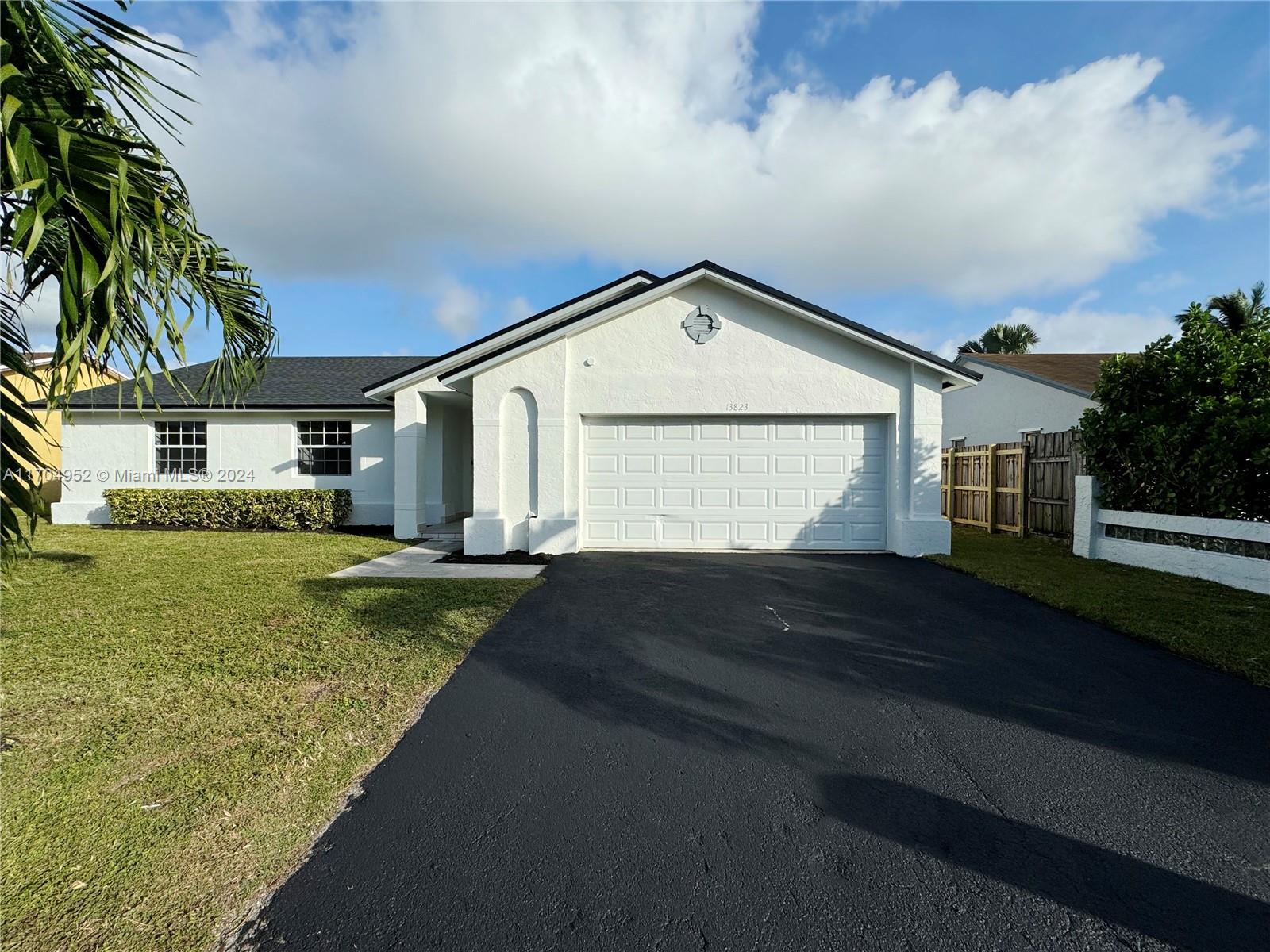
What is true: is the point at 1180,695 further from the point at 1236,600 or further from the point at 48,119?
the point at 48,119

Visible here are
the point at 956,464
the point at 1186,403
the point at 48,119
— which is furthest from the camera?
the point at 956,464

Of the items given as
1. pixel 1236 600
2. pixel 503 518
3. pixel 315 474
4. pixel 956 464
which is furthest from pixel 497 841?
pixel 956 464

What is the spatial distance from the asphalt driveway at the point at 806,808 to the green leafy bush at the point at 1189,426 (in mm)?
5184

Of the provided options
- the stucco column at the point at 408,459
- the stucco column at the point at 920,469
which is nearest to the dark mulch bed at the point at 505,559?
the stucco column at the point at 408,459

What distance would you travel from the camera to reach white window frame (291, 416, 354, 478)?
14.8 m

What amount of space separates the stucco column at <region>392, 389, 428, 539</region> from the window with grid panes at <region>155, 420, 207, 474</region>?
19.4ft

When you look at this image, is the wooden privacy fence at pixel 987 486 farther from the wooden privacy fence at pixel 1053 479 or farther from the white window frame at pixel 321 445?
the white window frame at pixel 321 445

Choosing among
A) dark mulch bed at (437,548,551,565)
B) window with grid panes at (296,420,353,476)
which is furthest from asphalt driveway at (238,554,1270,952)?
window with grid panes at (296,420,353,476)

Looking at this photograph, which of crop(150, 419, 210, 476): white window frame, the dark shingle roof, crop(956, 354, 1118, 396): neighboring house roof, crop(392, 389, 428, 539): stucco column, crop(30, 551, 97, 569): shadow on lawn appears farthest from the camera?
crop(956, 354, 1118, 396): neighboring house roof

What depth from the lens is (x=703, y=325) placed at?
10.9 metres

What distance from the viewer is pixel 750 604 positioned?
7.09 meters

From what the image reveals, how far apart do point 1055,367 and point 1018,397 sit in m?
2.39

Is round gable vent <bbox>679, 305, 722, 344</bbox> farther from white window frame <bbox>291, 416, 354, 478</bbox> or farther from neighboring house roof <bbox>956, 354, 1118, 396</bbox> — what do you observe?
neighboring house roof <bbox>956, 354, 1118, 396</bbox>

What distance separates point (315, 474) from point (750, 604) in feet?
40.5
